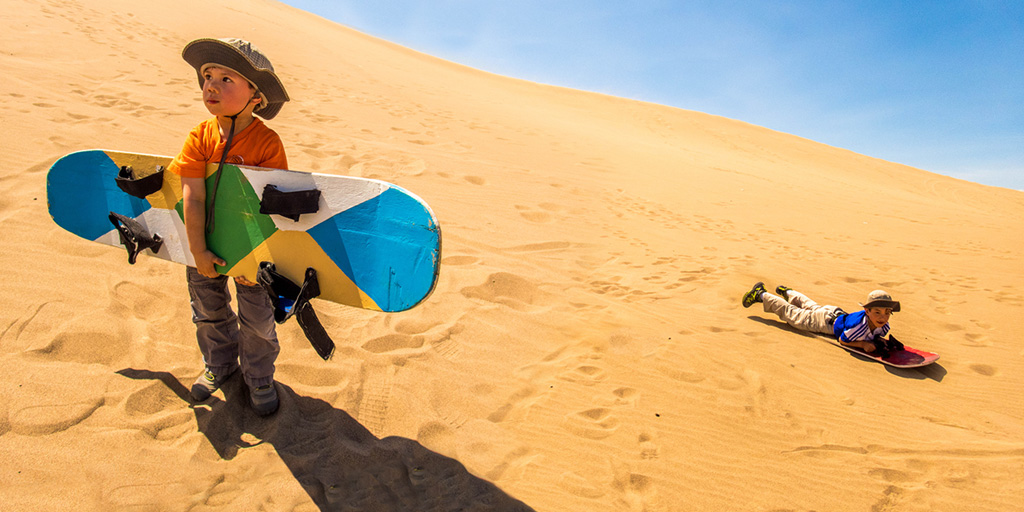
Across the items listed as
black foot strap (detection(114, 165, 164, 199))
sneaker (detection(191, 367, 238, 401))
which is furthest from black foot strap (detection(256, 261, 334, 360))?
sneaker (detection(191, 367, 238, 401))

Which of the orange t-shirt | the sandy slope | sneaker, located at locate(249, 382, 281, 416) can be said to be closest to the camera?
the orange t-shirt

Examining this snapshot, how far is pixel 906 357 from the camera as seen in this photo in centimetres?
413

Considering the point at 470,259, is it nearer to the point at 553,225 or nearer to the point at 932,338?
the point at 553,225

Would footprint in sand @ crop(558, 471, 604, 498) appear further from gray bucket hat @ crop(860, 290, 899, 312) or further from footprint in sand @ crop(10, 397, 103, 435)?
gray bucket hat @ crop(860, 290, 899, 312)

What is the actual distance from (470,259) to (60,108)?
5.95 metres

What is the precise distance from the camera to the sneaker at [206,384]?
8.62ft

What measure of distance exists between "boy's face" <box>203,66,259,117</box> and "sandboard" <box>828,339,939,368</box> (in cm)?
497

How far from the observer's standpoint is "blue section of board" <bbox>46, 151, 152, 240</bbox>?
104 inches

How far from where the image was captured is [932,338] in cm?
475

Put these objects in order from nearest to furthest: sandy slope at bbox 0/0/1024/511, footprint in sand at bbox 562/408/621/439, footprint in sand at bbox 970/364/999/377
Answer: sandy slope at bbox 0/0/1024/511 < footprint in sand at bbox 562/408/621/439 < footprint in sand at bbox 970/364/999/377

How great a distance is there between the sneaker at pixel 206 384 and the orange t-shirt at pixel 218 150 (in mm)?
1128

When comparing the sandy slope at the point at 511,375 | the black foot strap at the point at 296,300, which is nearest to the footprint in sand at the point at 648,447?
the sandy slope at the point at 511,375

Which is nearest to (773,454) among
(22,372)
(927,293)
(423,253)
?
(423,253)

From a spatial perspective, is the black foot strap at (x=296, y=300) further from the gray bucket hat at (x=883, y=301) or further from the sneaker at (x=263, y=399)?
the gray bucket hat at (x=883, y=301)
